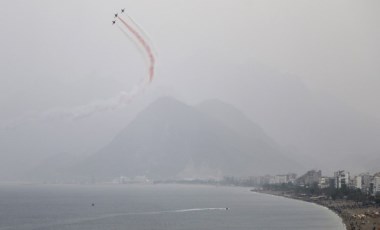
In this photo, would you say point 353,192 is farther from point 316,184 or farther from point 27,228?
point 27,228

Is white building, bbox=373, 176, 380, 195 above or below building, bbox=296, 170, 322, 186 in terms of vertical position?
below

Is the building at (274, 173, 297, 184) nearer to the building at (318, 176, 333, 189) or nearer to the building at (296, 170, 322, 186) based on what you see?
the building at (296, 170, 322, 186)

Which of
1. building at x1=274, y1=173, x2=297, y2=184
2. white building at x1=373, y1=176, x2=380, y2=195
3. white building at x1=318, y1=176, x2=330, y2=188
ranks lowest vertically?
white building at x1=373, y1=176, x2=380, y2=195

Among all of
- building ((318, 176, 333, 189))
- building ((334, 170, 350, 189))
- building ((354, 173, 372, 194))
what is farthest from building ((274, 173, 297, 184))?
building ((354, 173, 372, 194))

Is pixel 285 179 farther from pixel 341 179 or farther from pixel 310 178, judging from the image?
pixel 341 179

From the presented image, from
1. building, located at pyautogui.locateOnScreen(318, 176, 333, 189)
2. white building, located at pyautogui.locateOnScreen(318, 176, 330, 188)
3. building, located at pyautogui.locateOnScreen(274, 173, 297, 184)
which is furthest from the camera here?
building, located at pyautogui.locateOnScreen(274, 173, 297, 184)

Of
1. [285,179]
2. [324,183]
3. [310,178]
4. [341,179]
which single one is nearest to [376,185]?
[341,179]

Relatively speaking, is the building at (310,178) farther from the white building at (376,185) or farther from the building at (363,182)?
the white building at (376,185)

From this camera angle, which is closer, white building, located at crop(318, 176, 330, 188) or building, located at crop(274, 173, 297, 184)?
white building, located at crop(318, 176, 330, 188)

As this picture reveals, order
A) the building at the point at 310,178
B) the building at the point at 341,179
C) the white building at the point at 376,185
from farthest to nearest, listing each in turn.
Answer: the building at the point at 310,178 → the building at the point at 341,179 → the white building at the point at 376,185

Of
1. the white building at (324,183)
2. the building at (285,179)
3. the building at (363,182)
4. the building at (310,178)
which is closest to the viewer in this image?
the building at (363,182)

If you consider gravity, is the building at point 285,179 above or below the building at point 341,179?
above

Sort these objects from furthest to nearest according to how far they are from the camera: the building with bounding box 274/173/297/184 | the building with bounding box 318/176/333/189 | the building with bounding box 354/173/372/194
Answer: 1. the building with bounding box 274/173/297/184
2. the building with bounding box 318/176/333/189
3. the building with bounding box 354/173/372/194

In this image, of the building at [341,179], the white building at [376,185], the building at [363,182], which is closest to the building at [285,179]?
the building at [341,179]
